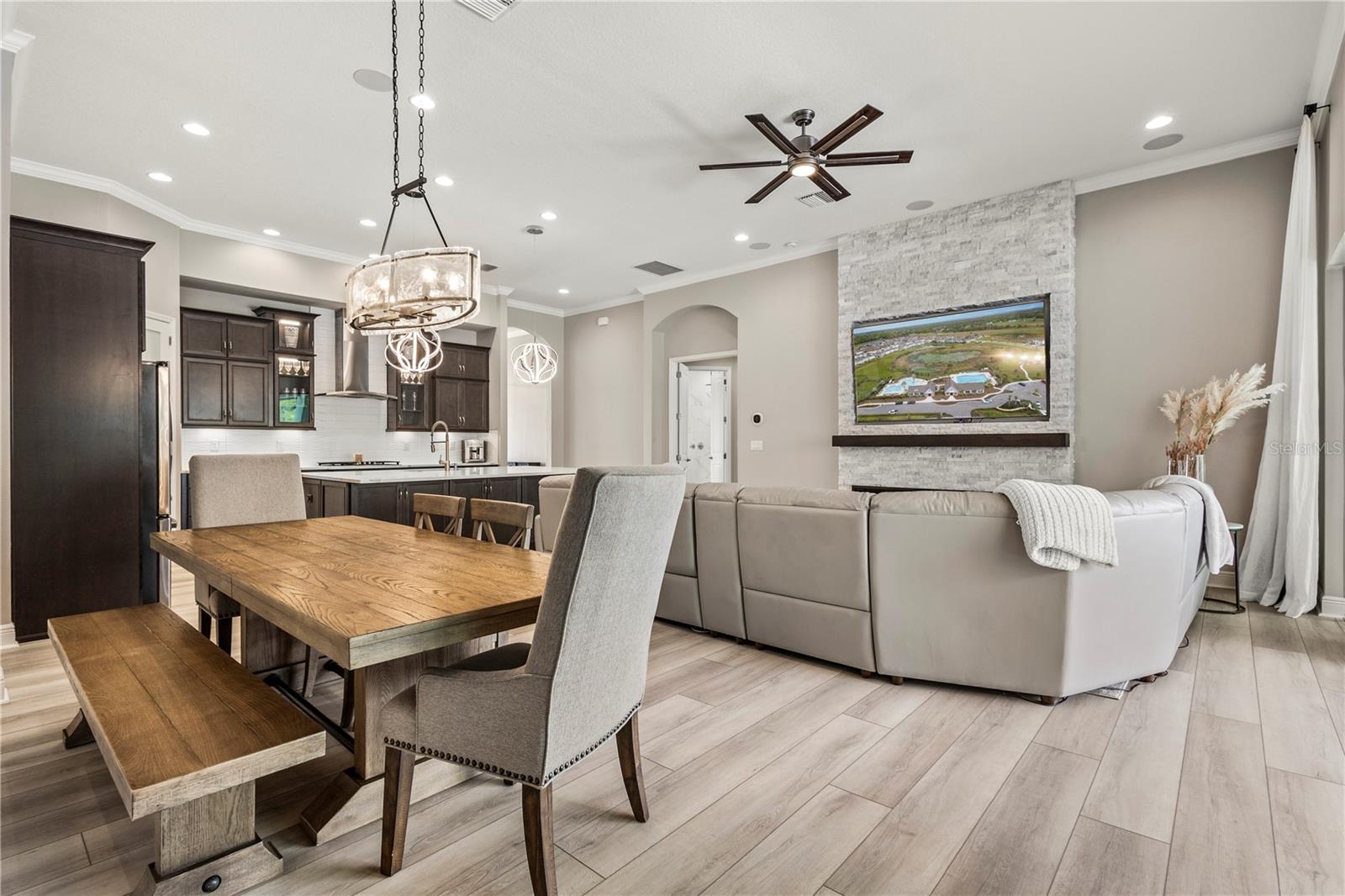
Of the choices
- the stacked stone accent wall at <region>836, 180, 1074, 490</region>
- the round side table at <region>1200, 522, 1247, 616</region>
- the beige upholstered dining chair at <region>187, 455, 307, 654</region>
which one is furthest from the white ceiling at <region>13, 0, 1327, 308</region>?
the round side table at <region>1200, 522, 1247, 616</region>

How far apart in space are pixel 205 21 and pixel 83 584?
2.96 m

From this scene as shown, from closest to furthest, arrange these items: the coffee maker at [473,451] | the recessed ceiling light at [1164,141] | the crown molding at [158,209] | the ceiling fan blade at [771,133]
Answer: the ceiling fan blade at [771,133] → the recessed ceiling light at [1164,141] → the crown molding at [158,209] → the coffee maker at [473,451]

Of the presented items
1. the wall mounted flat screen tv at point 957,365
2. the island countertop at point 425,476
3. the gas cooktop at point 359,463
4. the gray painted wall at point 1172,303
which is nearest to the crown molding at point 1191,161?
the gray painted wall at point 1172,303

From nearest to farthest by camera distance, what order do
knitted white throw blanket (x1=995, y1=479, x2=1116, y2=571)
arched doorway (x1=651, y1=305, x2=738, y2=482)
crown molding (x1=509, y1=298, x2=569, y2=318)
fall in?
knitted white throw blanket (x1=995, y1=479, x2=1116, y2=571) → arched doorway (x1=651, y1=305, x2=738, y2=482) → crown molding (x1=509, y1=298, x2=569, y2=318)

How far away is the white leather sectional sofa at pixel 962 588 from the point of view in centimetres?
236

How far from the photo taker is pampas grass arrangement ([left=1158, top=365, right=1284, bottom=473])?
3.76m

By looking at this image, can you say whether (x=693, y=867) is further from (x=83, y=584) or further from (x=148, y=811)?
(x=83, y=584)

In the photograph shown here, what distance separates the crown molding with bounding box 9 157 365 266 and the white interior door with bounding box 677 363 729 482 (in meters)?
4.03

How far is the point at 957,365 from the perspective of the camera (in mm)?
5195

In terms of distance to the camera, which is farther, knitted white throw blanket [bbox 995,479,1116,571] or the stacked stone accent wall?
the stacked stone accent wall

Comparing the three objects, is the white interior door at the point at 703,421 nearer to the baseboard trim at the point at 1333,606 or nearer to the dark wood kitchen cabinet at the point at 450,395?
the dark wood kitchen cabinet at the point at 450,395

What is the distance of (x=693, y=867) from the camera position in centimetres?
150

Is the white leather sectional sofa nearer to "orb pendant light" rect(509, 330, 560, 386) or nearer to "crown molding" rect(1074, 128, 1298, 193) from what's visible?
"crown molding" rect(1074, 128, 1298, 193)

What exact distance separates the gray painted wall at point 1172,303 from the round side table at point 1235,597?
253 millimetres
